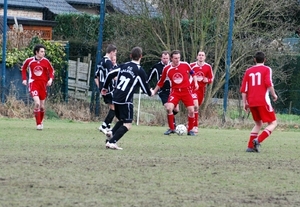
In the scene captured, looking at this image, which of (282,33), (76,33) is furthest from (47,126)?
(76,33)

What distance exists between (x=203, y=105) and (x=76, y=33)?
1188cm

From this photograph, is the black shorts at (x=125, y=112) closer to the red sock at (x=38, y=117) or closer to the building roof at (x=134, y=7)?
the red sock at (x=38, y=117)

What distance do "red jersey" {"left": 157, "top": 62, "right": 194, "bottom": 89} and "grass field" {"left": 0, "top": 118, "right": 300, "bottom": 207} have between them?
6.48ft

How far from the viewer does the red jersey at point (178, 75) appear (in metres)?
16.1

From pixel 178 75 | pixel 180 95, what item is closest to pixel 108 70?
pixel 178 75

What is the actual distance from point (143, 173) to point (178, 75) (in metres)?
7.16

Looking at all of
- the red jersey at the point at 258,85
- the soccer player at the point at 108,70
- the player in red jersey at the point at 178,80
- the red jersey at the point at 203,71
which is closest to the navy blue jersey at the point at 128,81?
the red jersey at the point at 258,85

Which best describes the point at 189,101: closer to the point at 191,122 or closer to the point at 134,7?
the point at 191,122

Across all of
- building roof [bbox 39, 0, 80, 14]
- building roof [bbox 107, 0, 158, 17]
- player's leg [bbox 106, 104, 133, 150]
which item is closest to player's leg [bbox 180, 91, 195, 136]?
player's leg [bbox 106, 104, 133, 150]

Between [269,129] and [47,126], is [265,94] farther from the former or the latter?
[47,126]

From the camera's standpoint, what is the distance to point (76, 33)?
32.1m

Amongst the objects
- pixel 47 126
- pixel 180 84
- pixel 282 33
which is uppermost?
pixel 282 33

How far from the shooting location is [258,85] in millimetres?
12641

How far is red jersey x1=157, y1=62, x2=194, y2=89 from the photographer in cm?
1612
